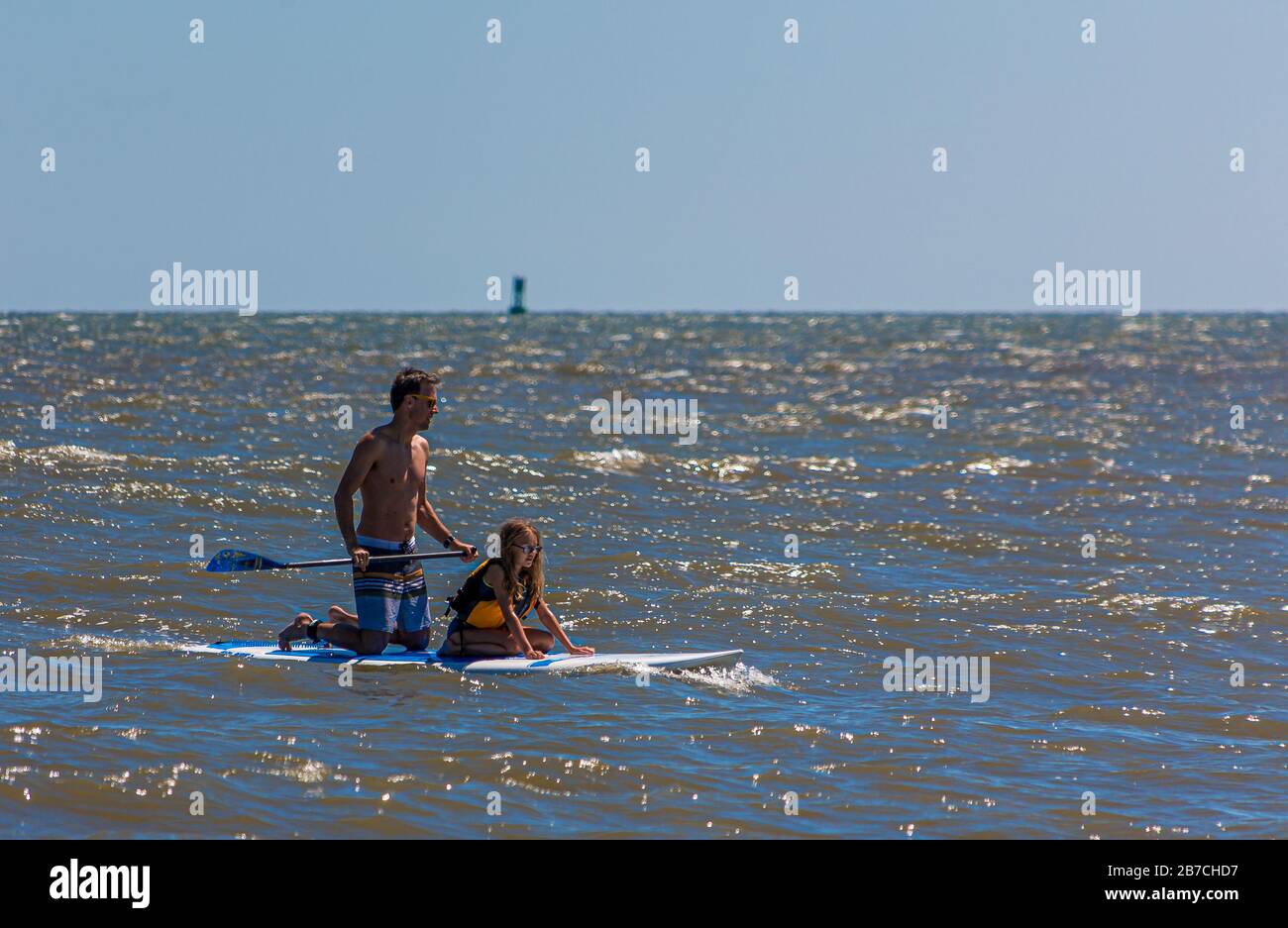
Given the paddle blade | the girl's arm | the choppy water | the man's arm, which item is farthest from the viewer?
the paddle blade

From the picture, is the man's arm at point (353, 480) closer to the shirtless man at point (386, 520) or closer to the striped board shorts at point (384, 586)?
the shirtless man at point (386, 520)

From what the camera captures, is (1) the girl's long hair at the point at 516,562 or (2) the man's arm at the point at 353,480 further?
(1) the girl's long hair at the point at 516,562

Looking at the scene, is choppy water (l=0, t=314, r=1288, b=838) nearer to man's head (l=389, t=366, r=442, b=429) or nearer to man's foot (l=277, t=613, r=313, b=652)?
man's foot (l=277, t=613, r=313, b=652)

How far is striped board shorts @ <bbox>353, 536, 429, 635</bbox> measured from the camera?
8.41m

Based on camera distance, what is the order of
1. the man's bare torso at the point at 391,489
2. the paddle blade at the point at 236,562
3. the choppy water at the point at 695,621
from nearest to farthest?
the choppy water at the point at 695,621 → the man's bare torso at the point at 391,489 → the paddle blade at the point at 236,562

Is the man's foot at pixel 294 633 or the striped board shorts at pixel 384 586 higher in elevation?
the striped board shorts at pixel 384 586

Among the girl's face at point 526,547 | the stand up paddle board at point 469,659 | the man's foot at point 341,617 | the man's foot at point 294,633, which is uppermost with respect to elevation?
the girl's face at point 526,547

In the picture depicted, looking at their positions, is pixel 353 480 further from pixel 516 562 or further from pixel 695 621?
pixel 695 621

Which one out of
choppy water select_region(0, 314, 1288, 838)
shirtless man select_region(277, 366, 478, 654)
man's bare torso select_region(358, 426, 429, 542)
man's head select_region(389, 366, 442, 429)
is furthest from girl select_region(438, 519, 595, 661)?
man's head select_region(389, 366, 442, 429)

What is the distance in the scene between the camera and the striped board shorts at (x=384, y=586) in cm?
841

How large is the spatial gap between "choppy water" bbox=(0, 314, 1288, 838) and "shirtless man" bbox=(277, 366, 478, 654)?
39cm

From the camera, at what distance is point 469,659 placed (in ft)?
27.8

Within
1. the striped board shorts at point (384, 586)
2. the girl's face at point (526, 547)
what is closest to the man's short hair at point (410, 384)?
the striped board shorts at point (384, 586)

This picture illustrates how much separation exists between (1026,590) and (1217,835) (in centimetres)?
539
